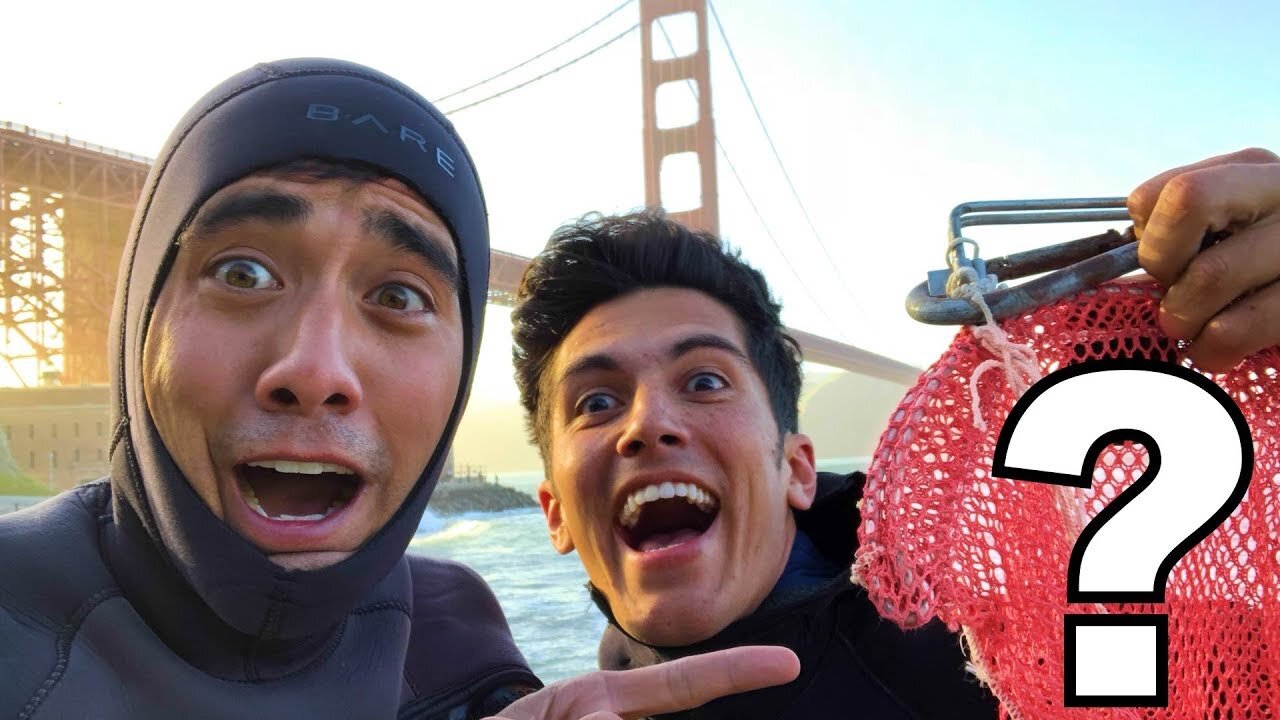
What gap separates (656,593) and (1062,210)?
0.89 m

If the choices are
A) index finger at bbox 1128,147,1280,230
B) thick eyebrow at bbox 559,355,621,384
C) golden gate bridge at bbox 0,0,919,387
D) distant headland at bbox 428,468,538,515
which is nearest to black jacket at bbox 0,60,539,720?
thick eyebrow at bbox 559,355,621,384

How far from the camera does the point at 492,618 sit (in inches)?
58.3

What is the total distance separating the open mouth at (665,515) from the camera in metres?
1.54

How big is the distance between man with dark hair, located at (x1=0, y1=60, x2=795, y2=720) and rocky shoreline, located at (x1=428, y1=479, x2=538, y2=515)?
32.4 metres

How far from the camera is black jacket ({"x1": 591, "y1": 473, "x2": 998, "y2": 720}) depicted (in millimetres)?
1442

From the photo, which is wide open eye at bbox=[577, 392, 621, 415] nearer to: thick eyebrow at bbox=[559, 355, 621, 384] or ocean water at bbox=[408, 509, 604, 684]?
thick eyebrow at bbox=[559, 355, 621, 384]

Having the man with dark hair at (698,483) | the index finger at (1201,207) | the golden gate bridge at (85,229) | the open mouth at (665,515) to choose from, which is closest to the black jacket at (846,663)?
the man with dark hair at (698,483)

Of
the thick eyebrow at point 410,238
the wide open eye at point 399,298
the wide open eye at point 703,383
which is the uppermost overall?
the thick eyebrow at point 410,238

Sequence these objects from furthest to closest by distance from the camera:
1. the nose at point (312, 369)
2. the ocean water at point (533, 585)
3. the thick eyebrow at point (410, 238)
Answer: the ocean water at point (533, 585), the thick eyebrow at point (410, 238), the nose at point (312, 369)

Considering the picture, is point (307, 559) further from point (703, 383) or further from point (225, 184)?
point (703, 383)

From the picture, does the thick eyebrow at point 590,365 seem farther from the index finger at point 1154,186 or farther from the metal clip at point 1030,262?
the index finger at point 1154,186

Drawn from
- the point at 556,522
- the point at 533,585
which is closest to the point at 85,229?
the point at 533,585

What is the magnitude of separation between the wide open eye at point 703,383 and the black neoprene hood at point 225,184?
47 centimetres

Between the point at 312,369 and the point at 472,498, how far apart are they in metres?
36.0
